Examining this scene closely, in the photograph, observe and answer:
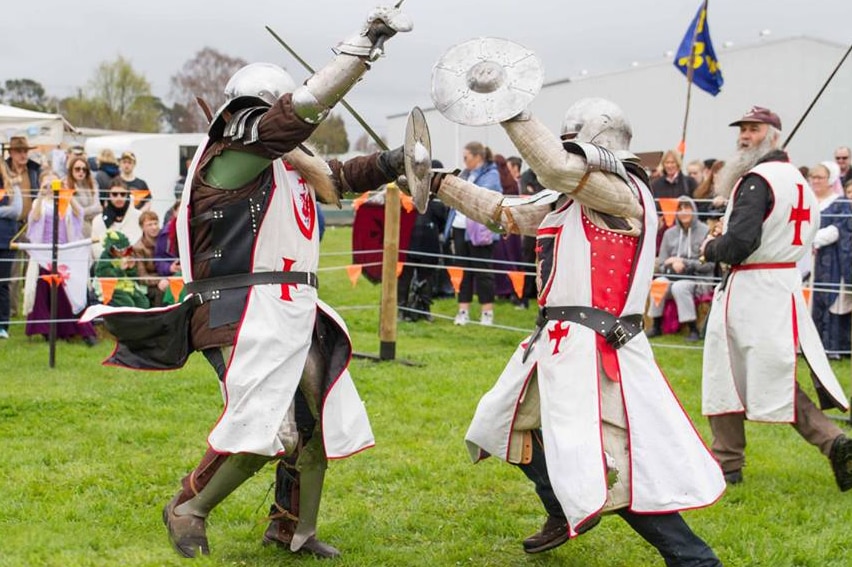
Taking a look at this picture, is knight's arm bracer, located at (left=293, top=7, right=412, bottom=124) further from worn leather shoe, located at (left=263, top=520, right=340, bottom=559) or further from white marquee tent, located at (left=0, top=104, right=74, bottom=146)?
white marquee tent, located at (left=0, top=104, right=74, bottom=146)

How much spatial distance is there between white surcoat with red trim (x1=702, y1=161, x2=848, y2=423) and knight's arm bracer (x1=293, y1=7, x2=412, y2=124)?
8.10 feet

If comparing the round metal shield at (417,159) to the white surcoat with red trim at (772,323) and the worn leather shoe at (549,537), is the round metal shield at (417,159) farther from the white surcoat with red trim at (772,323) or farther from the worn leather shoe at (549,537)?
the white surcoat with red trim at (772,323)

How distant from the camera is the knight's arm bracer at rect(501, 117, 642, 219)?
3.29m

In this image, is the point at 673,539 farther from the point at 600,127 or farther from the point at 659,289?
the point at 659,289

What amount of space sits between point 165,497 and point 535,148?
254 cm

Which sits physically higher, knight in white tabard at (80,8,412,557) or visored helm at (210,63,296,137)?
visored helm at (210,63,296,137)

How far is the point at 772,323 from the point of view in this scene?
5.03 metres

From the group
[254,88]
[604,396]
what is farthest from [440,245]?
[604,396]

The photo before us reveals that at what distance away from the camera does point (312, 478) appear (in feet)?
13.1

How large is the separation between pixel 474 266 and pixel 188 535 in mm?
6840

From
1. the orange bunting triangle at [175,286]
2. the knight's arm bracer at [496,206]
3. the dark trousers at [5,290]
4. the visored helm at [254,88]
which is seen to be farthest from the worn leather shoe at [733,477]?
the dark trousers at [5,290]

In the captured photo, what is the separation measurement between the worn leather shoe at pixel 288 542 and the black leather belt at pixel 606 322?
1325mm

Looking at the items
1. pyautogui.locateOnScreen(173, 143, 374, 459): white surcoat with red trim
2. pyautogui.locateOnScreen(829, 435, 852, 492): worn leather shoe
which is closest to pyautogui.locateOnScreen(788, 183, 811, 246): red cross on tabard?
pyautogui.locateOnScreen(829, 435, 852, 492): worn leather shoe

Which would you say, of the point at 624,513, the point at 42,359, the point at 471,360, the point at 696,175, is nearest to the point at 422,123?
the point at 624,513
